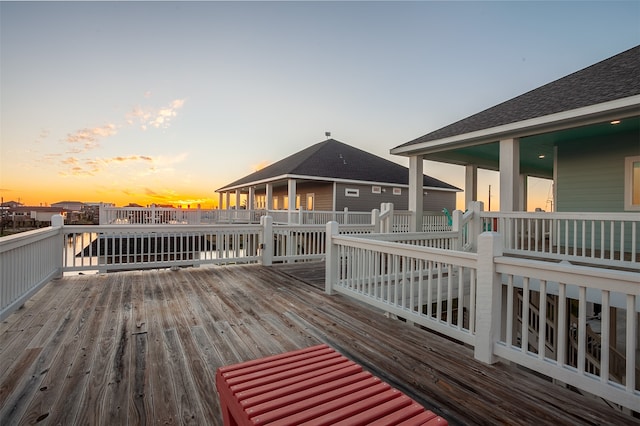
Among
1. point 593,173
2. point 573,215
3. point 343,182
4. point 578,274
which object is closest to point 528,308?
point 578,274

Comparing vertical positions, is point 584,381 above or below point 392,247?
below

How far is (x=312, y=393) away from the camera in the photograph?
56.4 inches

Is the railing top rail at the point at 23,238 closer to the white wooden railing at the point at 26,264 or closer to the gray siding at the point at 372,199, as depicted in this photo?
the white wooden railing at the point at 26,264

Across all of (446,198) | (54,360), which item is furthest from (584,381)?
(446,198)

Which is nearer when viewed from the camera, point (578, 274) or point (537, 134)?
point (578, 274)

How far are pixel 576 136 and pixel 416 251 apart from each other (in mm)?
7079

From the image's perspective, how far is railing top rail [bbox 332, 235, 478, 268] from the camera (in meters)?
2.82

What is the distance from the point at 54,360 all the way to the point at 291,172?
12751 mm

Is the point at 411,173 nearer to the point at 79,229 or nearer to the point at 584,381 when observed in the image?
the point at 584,381

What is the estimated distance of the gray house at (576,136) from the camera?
5.76m

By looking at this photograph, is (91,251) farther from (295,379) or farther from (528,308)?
(528,308)

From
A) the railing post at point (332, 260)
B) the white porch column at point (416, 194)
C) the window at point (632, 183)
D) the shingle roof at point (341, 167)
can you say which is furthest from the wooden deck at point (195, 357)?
the shingle roof at point (341, 167)

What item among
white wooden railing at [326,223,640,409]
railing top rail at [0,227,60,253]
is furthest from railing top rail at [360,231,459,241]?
railing top rail at [0,227,60,253]

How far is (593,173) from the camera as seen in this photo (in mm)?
7672
